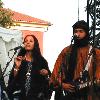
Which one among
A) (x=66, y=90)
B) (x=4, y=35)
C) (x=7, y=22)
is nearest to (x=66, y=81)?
(x=66, y=90)

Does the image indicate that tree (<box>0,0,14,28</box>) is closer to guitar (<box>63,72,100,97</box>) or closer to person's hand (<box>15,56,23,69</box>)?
person's hand (<box>15,56,23,69</box>)

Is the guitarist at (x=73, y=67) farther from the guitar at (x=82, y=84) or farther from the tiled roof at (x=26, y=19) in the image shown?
the tiled roof at (x=26, y=19)

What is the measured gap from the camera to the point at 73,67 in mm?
6316

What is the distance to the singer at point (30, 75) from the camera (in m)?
7.22

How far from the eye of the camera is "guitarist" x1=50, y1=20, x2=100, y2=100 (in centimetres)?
619

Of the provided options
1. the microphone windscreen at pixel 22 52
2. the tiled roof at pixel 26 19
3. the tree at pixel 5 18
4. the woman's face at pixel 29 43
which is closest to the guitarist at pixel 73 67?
the woman's face at pixel 29 43

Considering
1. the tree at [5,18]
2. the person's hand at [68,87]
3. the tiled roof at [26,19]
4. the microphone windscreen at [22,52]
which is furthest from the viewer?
the tiled roof at [26,19]

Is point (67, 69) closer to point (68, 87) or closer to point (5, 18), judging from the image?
point (68, 87)

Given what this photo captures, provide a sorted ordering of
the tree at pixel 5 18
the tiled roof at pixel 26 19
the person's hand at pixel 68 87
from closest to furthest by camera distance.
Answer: the person's hand at pixel 68 87 < the tree at pixel 5 18 < the tiled roof at pixel 26 19

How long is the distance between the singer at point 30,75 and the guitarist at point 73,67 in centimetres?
87

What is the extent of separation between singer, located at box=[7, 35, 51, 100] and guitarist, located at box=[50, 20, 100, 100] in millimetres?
872

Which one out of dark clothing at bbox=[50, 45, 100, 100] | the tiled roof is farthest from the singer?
the tiled roof

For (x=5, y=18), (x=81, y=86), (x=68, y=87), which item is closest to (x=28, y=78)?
(x=68, y=87)

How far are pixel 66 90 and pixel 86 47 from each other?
23.3 inches
